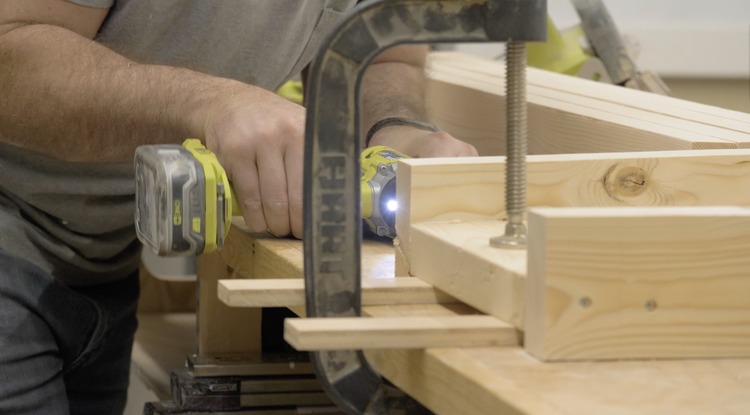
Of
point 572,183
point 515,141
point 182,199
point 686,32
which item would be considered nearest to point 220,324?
point 182,199

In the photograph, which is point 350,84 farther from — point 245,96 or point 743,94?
point 743,94

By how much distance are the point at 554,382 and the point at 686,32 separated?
2.12m

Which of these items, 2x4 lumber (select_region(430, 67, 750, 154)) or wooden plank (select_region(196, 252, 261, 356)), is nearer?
2x4 lumber (select_region(430, 67, 750, 154))

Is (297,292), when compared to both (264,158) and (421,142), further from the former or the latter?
(421,142)

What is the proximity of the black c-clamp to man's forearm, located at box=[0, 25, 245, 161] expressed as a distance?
1.33 ft

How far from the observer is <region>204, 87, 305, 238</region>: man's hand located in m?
1.11

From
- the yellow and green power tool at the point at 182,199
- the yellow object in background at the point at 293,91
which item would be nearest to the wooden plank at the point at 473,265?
the yellow and green power tool at the point at 182,199

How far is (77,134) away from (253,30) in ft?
1.09

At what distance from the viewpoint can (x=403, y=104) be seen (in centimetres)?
167

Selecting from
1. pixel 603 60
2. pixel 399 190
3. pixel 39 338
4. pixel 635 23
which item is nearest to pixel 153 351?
pixel 39 338

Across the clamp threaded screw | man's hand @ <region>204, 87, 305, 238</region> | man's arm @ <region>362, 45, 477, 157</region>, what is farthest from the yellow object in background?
the clamp threaded screw

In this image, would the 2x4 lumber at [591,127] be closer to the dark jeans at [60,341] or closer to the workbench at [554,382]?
the workbench at [554,382]

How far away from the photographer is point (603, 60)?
7.23 feet

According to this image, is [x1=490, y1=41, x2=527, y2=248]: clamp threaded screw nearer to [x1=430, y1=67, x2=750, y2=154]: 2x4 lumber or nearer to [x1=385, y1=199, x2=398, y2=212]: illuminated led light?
[x1=385, y1=199, x2=398, y2=212]: illuminated led light
